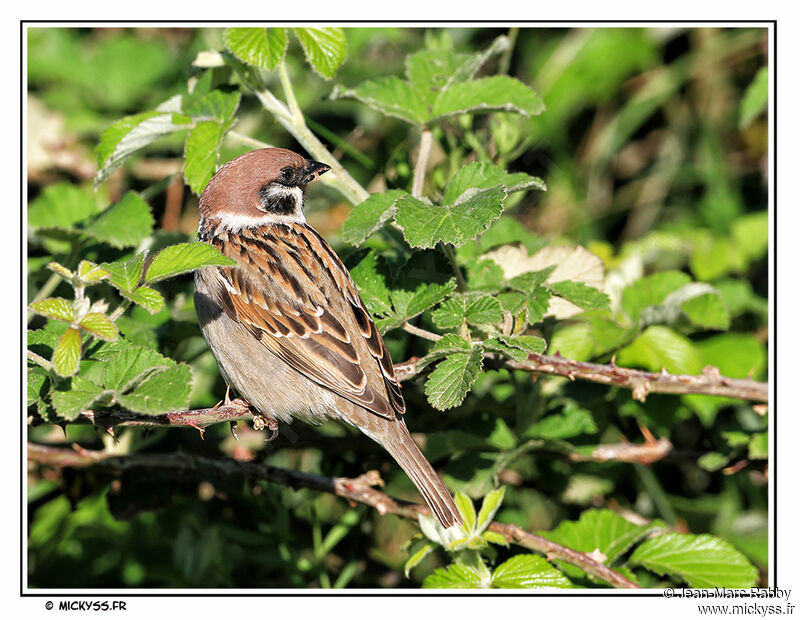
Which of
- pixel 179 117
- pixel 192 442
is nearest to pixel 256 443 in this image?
pixel 192 442

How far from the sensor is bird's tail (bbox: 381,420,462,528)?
2.90 m

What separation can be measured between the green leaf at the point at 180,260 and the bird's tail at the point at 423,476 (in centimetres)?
97

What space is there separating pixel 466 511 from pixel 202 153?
1540mm

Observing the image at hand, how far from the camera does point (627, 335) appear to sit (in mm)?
3391

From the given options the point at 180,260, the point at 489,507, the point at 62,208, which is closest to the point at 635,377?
the point at 489,507

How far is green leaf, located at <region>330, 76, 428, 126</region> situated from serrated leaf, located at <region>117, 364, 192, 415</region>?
1298 mm

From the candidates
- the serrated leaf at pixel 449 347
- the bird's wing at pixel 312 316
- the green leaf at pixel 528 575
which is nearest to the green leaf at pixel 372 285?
the bird's wing at pixel 312 316

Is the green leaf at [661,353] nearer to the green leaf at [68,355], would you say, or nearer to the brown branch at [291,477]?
the brown branch at [291,477]

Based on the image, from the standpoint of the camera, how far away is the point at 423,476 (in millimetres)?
3016

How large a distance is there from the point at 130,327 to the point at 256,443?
976 millimetres

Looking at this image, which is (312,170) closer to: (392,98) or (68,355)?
(392,98)

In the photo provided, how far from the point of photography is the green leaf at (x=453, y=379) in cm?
257
